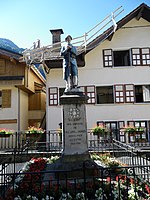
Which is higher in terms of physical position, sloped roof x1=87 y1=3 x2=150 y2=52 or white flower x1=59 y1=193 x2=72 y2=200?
sloped roof x1=87 y1=3 x2=150 y2=52

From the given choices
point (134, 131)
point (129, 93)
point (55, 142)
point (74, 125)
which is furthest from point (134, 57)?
point (74, 125)

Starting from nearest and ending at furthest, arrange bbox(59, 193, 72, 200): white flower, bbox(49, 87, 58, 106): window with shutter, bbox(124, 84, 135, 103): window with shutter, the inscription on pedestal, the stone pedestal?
bbox(59, 193, 72, 200): white flower, the stone pedestal, the inscription on pedestal, bbox(124, 84, 135, 103): window with shutter, bbox(49, 87, 58, 106): window with shutter

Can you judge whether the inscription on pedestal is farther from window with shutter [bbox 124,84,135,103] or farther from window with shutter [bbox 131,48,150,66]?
window with shutter [bbox 131,48,150,66]

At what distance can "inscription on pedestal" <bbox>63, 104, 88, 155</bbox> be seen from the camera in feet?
26.5

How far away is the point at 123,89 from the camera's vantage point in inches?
712

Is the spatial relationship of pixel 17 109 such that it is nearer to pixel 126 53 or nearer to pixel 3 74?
pixel 3 74

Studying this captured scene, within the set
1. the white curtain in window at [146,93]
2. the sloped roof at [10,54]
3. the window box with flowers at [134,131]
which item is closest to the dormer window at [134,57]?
the white curtain in window at [146,93]

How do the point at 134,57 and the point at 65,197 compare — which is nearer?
the point at 65,197

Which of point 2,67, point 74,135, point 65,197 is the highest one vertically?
point 2,67

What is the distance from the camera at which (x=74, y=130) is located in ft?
26.9

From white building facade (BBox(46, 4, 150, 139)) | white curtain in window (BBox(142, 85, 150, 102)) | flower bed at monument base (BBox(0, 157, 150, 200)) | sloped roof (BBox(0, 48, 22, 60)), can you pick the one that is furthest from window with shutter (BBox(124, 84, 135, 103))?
flower bed at monument base (BBox(0, 157, 150, 200))

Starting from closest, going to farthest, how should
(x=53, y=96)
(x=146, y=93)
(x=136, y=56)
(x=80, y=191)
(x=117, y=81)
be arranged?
(x=80, y=191) < (x=53, y=96) < (x=117, y=81) < (x=146, y=93) < (x=136, y=56)

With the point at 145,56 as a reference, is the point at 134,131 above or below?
below

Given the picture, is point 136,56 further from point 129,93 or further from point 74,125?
point 74,125
